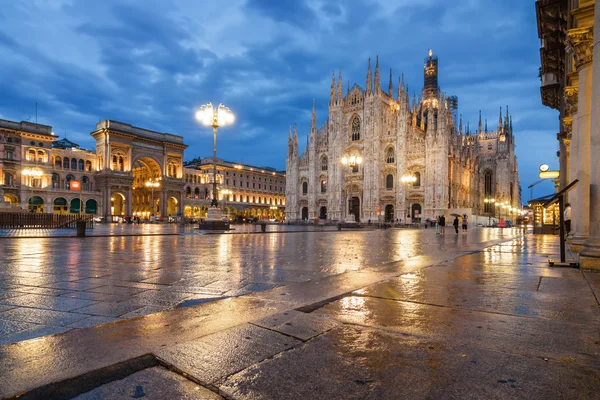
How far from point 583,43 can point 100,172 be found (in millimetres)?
59903

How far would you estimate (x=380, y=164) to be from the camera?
53.1m

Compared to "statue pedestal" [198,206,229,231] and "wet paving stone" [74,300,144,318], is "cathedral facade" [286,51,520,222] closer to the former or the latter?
"statue pedestal" [198,206,229,231]

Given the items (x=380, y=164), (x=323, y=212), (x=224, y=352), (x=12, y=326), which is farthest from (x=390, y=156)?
(x=224, y=352)

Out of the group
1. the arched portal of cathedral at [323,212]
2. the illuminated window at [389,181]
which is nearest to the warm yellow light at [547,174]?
the illuminated window at [389,181]

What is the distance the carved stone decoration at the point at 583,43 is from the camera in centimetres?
713

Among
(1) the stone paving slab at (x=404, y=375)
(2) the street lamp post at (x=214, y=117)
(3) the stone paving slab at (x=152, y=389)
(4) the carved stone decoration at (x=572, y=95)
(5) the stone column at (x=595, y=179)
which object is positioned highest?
(2) the street lamp post at (x=214, y=117)

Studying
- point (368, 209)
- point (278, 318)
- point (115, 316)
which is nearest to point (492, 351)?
point (278, 318)

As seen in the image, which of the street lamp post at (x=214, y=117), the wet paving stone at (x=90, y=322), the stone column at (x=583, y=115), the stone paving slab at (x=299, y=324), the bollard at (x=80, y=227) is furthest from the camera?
the street lamp post at (x=214, y=117)

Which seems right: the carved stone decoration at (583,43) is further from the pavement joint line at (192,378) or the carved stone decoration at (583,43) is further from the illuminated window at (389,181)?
the illuminated window at (389,181)

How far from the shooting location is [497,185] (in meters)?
75.9

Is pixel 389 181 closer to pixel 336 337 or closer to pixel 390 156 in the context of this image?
pixel 390 156

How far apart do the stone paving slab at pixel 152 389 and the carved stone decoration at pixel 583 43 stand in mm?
9133

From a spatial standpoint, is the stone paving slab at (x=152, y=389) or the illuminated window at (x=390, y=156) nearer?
the stone paving slab at (x=152, y=389)

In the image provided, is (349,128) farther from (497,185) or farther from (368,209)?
(497,185)
